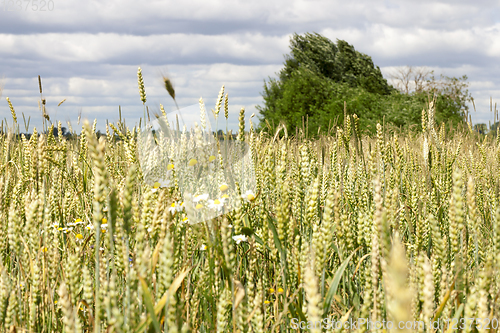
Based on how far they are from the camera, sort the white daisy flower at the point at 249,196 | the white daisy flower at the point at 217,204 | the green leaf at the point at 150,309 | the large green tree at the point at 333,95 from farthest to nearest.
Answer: the large green tree at the point at 333,95
the white daisy flower at the point at 249,196
the white daisy flower at the point at 217,204
the green leaf at the point at 150,309

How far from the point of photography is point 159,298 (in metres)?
Result: 0.80

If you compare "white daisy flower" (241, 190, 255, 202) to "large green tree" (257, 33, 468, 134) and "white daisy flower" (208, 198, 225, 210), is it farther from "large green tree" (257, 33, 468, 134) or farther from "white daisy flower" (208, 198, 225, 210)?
"large green tree" (257, 33, 468, 134)

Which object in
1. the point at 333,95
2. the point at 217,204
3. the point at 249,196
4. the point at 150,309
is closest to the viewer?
the point at 150,309

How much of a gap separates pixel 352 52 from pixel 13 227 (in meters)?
23.9

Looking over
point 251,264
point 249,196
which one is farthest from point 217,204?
point 251,264

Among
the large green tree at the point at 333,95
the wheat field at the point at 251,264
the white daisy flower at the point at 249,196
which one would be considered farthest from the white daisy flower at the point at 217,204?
the large green tree at the point at 333,95

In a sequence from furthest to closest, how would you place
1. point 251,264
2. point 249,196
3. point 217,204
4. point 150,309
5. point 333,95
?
point 333,95
point 249,196
point 217,204
point 251,264
point 150,309

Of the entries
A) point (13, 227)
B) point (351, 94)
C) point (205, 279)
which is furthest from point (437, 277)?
point (351, 94)

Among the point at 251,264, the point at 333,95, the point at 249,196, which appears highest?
the point at 333,95

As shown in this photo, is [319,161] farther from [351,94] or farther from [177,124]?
[351,94]

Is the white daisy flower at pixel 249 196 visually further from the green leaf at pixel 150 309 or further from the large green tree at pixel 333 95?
the large green tree at pixel 333 95

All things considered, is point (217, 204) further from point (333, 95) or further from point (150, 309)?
point (333, 95)

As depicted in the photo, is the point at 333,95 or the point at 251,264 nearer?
the point at 251,264

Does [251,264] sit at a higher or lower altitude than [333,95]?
lower
